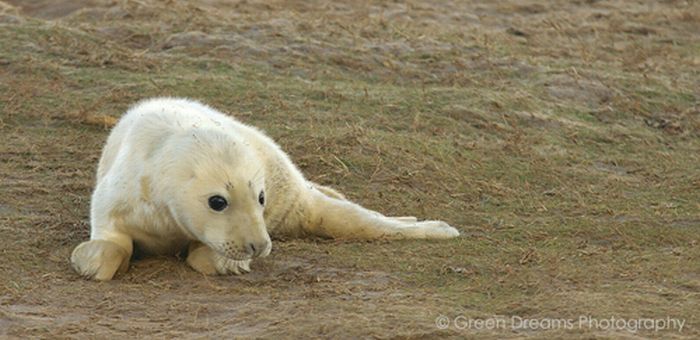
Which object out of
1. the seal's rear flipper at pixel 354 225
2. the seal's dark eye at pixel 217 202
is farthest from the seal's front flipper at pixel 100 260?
the seal's rear flipper at pixel 354 225

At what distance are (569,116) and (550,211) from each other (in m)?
3.13

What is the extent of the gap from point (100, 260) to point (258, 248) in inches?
33.8

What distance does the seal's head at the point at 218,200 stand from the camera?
6711 mm

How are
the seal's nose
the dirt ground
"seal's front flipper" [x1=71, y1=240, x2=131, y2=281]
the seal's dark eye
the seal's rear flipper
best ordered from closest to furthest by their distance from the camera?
the dirt ground
the seal's nose
the seal's dark eye
"seal's front flipper" [x1=71, y1=240, x2=131, y2=281]
the seal's rear flipper

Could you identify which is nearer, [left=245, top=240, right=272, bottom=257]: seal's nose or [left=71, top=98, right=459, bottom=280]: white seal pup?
[left=245, top=240, right=272, bottom=257]: seal's nose

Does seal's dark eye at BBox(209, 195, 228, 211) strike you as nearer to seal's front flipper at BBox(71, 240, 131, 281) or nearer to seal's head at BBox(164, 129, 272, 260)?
seal's head at BBox(164, 129, 272, 260)

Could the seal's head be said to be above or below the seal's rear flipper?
above

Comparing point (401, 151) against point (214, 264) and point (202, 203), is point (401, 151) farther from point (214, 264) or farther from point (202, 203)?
point (202, 203)

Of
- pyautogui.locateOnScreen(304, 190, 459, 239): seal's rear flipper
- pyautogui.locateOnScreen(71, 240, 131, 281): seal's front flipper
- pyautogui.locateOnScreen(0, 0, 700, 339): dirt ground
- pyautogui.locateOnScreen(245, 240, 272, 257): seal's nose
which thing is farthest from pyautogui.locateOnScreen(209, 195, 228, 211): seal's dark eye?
pyautogui.locateOnScreen(304, 190, 459, 239): seal's rear flipper

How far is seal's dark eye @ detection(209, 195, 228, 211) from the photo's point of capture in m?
6.76

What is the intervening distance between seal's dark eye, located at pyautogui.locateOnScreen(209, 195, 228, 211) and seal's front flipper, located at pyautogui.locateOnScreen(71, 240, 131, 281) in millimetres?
588

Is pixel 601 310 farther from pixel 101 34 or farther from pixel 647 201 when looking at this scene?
pixel 101 34

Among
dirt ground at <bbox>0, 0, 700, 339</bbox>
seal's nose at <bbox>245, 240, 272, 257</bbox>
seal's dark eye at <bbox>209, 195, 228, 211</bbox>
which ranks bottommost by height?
dirt ground at <bbox>0, 0, 700, 339</bbox>

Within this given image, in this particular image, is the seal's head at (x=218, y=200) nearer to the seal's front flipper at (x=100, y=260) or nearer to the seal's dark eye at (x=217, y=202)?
the seal's dark eye at (x=217, y=202)
